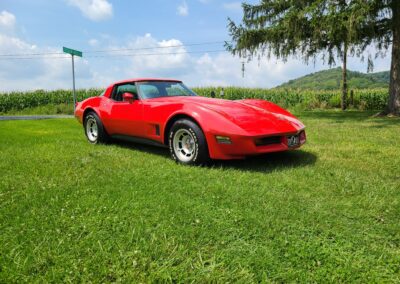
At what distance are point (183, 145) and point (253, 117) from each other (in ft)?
3.41

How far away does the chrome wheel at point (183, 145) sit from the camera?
4.61 meters

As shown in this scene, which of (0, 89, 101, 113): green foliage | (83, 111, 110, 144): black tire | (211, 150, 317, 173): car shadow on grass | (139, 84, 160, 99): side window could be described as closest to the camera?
(211, 150, 317, 173): car shadow on grass

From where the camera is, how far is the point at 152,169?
427 cm

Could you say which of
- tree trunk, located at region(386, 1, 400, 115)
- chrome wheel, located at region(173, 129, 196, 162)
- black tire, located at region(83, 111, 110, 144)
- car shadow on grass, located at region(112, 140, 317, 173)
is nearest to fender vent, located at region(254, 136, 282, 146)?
car shadow on grass, located at region(112, 140, 317, 173)

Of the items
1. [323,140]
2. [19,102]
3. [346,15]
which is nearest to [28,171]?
[323,140]

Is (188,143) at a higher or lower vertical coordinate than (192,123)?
lower

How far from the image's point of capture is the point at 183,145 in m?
4.72

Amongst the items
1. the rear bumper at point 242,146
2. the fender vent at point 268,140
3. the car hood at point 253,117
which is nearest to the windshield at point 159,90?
the car hood at point 253,117

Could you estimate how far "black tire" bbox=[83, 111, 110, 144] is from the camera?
6166mm

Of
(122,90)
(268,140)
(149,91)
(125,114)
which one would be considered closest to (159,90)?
(149,91)

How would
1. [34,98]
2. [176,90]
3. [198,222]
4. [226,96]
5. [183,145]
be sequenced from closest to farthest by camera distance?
1. [198,222]
2. [183,145]
3. [176,90]
4. [226,96]
5. [34,98]

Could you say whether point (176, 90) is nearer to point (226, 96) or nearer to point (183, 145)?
point (183, 145)

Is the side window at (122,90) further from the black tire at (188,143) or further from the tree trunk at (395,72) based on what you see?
the tree trunk at (395,72)

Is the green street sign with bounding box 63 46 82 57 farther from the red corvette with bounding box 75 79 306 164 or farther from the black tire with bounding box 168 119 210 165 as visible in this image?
the black tire with bounding box 168 119 210 165
